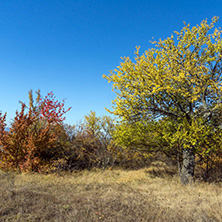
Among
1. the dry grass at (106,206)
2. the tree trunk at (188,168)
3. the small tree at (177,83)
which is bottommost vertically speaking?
the dry grass at (106,206)

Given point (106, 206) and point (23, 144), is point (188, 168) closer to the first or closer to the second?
point (106, 206)

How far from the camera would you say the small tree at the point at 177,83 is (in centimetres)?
789

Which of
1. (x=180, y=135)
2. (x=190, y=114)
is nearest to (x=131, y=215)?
(x=180, y=135)

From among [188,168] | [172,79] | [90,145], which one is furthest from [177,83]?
[90,145]

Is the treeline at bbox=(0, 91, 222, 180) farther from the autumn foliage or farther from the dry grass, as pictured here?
the dry grass

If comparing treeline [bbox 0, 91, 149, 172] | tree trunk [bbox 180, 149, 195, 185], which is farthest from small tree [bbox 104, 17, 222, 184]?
treeline [bbox 0, 91, 149, 172]

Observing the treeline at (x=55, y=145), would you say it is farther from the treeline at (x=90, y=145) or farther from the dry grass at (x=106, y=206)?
the dry grass at (x=106, y=206)

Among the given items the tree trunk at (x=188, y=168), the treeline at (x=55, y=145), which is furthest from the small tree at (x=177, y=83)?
the treeline at (x=55, y=145)

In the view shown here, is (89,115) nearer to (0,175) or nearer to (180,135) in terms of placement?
(0,175)

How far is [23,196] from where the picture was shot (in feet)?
18.1

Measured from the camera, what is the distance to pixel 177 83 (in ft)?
26.1

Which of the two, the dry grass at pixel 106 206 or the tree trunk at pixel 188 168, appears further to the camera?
the tree trunk at pixel 188 168

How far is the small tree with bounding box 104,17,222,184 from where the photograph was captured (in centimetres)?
789

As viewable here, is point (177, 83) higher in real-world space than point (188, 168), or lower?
higher
